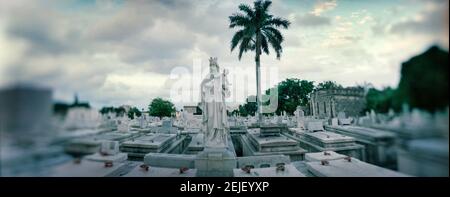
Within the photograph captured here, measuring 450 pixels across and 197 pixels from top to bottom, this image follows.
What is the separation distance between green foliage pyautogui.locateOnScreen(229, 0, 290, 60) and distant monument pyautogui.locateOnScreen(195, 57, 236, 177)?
7959 millimetres

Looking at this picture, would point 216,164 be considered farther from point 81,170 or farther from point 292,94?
point 292,94

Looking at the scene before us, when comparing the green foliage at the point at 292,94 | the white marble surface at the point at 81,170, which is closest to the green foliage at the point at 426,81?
the white marble surface at the point at 81,170

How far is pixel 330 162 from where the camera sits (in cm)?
417

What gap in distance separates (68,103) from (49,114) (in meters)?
0.33

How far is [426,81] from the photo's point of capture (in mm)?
2686

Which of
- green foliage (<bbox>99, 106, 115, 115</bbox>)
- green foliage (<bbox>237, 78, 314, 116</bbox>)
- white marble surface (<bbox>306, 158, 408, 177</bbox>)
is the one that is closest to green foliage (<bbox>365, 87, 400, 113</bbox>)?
white marble surface (<bbox>306, 158, 408, 177</bbox>)

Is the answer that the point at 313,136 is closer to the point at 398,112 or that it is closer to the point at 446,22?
the point at 398,112

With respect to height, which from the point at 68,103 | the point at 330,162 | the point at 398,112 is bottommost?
the point at 330,162

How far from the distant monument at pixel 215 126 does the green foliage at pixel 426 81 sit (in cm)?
270

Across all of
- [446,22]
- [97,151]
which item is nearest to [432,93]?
[446,22]

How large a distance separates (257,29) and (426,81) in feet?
34.4

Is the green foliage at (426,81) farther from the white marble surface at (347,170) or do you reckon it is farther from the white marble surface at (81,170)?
the white marble surface at (81,170)

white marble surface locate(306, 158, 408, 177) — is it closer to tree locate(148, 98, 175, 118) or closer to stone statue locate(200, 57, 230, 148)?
stone statue locate(200, 57, 230, 148)

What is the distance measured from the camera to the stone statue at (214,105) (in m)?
4.27
